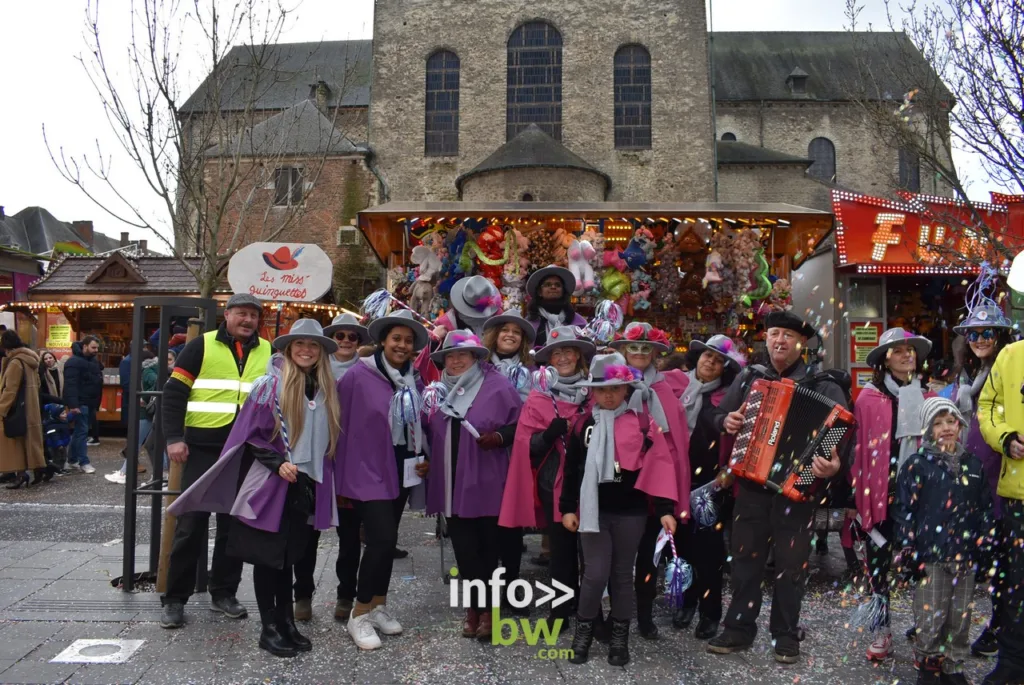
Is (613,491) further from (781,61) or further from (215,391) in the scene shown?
(781,61)

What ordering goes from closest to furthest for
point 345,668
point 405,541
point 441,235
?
point 345,668, point 405,541, point 441,235

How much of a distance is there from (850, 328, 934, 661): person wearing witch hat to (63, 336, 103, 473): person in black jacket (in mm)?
10122

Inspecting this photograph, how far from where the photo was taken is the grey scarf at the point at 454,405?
452cm

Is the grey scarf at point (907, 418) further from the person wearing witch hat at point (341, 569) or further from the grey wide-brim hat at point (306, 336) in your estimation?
the grey wide-brim hat at point (306, 336)

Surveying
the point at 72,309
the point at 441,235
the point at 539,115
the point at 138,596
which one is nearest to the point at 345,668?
the point at 138,596

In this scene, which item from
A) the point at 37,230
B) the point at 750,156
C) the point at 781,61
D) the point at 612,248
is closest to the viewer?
the point at 612,248

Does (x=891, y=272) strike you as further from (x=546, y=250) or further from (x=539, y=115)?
(x=539, y=115)

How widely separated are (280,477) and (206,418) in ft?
3.25

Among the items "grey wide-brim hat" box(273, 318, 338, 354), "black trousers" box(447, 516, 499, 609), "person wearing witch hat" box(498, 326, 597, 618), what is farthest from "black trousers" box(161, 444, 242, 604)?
"person wearing witch hat" box(498, 326, 597, 618)

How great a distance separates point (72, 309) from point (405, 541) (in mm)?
13820

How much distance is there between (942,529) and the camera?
12.8 ft

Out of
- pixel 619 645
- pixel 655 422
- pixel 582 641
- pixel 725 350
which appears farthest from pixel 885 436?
pixel 582 641

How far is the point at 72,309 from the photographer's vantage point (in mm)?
17359

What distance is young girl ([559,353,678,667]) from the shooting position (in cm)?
410
